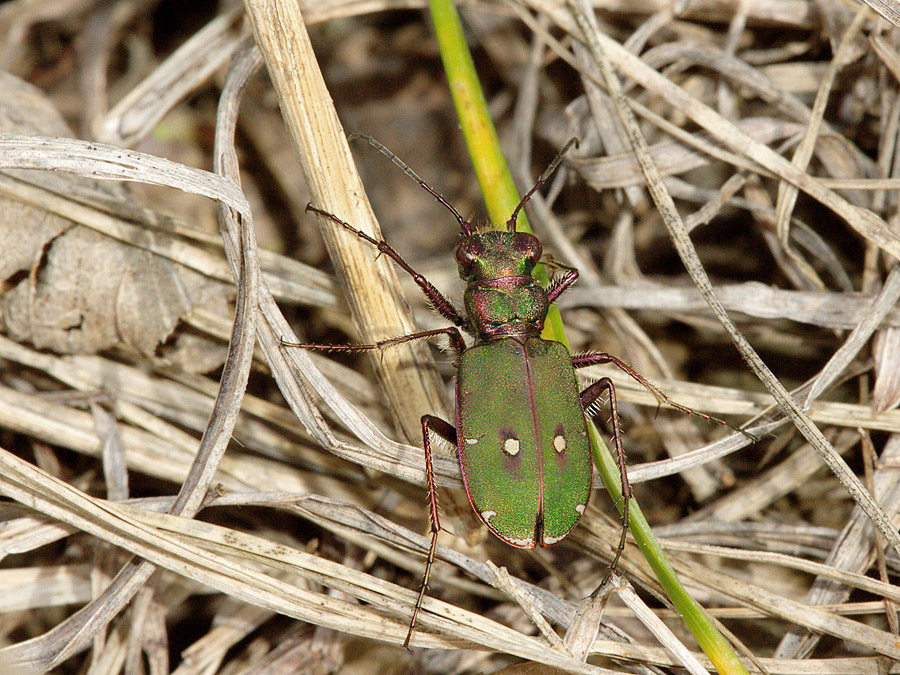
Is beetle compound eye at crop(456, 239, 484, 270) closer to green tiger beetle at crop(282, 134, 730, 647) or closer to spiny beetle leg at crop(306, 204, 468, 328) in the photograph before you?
green tiger beetle at crop(282, 134, 730, 647)

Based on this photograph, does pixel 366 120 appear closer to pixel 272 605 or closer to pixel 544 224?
pixel 544 224

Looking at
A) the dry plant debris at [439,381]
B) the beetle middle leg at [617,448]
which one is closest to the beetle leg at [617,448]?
the beetle middle leg at [617,448]

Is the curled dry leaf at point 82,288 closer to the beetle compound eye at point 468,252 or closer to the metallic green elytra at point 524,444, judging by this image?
the beetle compound eye at point 468,252

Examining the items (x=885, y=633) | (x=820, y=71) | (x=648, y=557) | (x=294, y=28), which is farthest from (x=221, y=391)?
(x=820, y=71)

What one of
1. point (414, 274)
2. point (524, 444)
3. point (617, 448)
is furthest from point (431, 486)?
point (414, 274)

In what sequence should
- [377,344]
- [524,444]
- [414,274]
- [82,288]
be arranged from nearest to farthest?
[524,444] < [377,344] < [414,274] < [82,288]

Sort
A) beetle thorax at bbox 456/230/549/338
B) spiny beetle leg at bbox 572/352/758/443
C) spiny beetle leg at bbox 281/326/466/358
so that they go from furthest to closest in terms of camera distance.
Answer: beetle thorax at bbox 456/230/549/338, spiny beetle leg at bbox 572/352/758/443, spiny beetle leg at bbox 281/326/466/358

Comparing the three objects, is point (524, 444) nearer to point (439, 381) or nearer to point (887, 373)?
point (439, 381)

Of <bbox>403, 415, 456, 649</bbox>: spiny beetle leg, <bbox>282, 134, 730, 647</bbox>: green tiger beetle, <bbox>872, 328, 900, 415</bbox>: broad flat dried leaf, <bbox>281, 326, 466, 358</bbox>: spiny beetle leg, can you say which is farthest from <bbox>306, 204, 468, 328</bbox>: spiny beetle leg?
<bbox>872, 328, 900, 415</bbox>: broad flat dried leaf
